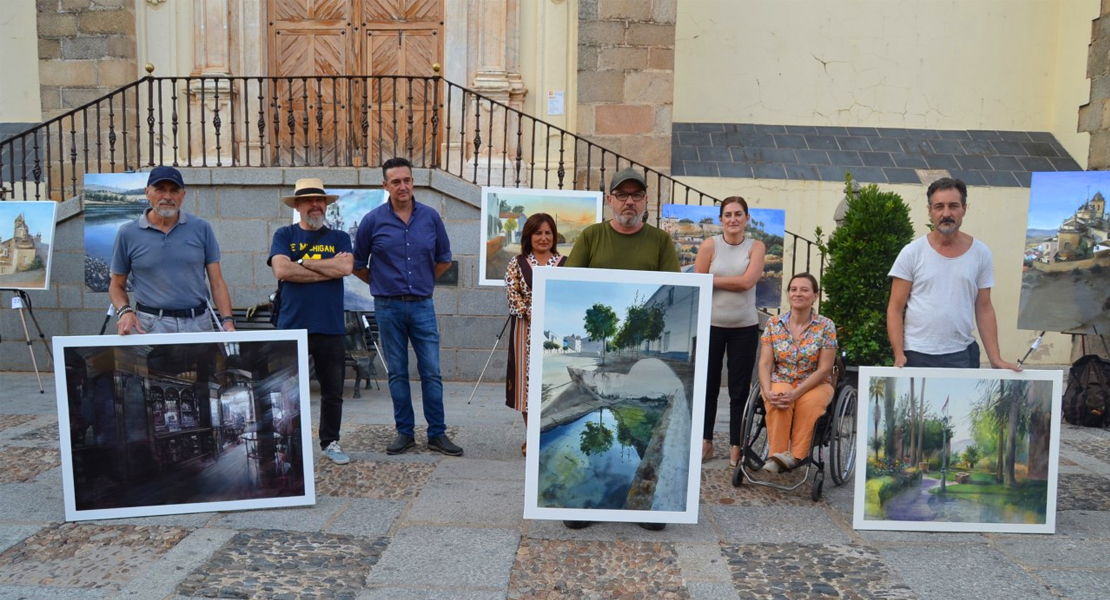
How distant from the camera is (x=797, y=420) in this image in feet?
15.6

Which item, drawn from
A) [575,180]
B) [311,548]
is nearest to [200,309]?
[311,548]

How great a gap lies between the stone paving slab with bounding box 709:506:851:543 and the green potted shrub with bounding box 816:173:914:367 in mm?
2015

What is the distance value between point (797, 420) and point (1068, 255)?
388 cm

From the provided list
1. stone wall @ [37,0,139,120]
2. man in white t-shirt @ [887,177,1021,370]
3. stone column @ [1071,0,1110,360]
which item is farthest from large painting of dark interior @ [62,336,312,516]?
stone column @ [1071,0,1110,360]

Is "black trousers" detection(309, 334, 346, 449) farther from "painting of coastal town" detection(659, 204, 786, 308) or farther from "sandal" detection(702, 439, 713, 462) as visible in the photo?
"painting of coastal town" detection(659, 204, 786, 308)

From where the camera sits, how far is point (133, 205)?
8.20m

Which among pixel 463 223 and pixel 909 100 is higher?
→ pixel 909 100

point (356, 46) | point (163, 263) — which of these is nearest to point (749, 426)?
point (163, 263)

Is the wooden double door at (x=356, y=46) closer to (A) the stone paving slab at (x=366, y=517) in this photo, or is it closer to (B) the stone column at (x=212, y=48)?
(B) the stone column at (x=212, y=48)

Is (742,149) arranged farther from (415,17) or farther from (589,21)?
(415,17)

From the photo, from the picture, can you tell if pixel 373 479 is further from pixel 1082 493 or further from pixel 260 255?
pixel 260 255

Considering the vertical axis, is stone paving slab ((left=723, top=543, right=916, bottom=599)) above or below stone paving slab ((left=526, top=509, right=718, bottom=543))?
above

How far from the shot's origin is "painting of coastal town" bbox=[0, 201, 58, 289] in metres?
7.77

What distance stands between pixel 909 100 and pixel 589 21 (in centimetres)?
452
